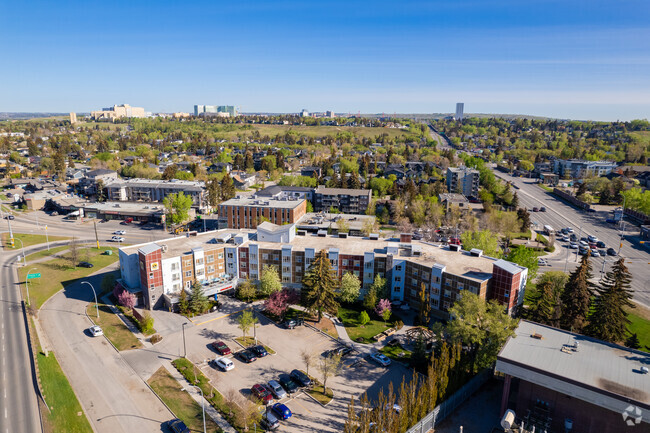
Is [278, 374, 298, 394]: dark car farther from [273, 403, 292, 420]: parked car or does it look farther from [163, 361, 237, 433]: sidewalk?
[163, 361, 237, 433]: sidewalk

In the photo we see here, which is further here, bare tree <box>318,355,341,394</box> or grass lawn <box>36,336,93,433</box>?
bare tree <box>318,355,341,394</box>

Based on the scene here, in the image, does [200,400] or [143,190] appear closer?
[200,400]

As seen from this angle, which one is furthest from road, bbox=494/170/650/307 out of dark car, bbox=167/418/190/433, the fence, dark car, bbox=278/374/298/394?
dark car, bbox=167/418/190/433

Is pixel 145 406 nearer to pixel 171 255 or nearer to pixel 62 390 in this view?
pixel 62 390

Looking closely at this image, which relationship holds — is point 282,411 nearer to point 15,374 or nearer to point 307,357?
point 307,357

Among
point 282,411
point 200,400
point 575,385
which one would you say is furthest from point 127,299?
point 575,385

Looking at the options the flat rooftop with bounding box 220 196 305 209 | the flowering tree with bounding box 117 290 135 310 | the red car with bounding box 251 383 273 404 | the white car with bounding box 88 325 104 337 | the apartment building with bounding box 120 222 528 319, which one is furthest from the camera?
the flat rooftop with bounding box 220 196 305 209

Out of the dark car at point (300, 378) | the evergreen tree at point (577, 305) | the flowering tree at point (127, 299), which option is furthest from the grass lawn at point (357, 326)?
the flowering tree at point (127, 299)
